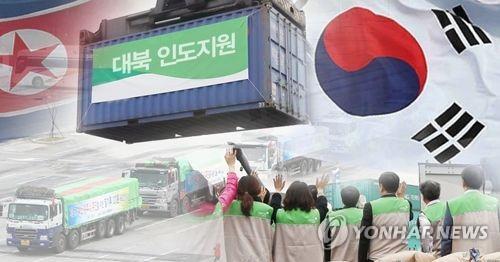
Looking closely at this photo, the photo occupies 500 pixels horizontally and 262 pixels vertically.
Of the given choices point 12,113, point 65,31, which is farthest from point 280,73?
point 12,113

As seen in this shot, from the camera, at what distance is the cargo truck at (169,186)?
3420 mm

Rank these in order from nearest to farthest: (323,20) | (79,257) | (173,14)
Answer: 1. (79,257)
2. (173,14)
3. (323,20)

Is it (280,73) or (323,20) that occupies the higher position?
(323,20)

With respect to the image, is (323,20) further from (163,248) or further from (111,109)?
(163,248)

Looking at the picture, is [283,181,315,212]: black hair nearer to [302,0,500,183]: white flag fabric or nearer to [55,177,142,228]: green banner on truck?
[302,0,500,183]: white flag fabric

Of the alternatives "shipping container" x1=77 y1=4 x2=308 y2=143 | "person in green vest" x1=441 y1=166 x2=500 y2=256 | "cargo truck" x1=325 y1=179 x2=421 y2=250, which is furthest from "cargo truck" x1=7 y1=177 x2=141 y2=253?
"person in green vest" x1=441 y1=166 x2=500 y2=256

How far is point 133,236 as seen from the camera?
3379 millimetres

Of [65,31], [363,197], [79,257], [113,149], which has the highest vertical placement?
[65,31]

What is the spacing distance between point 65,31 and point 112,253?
1168mm

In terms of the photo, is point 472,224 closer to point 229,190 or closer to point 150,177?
point 229,190

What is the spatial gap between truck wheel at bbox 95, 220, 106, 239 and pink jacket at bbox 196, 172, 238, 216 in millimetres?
519

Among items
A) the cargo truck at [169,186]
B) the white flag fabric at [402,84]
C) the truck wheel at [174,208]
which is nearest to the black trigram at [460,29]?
the white flag fabric at [402,84]

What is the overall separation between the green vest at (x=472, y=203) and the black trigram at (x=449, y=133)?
0.26 metres

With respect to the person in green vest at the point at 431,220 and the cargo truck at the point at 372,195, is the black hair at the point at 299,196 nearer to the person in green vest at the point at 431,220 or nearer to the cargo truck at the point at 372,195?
the cargo truck at the point at 372,195
